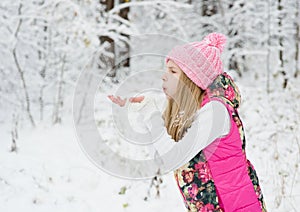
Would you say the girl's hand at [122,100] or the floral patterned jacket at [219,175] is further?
the girl's hand at [122,100]

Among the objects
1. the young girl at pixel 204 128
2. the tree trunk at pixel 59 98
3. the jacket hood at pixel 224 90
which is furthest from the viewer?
the tree trunk at pixel 59 98

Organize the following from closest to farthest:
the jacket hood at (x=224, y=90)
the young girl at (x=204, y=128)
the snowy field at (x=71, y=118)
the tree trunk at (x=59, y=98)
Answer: the young girl at (x=204, y=128) < the jacket hood at (x=224, y=90) < the snowy field at (x=71, y=118) < the tree trunk at (x=59, y=98)

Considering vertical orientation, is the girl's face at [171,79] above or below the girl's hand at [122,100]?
above

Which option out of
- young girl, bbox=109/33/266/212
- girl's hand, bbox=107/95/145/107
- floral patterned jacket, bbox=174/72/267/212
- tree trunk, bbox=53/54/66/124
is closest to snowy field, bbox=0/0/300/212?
tree trunk, bbox=53/54/66/124

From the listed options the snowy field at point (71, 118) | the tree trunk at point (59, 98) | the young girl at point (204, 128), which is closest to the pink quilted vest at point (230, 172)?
the young girl at point (204, 128)

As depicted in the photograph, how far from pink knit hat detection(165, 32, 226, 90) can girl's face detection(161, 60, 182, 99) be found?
3 centimetres

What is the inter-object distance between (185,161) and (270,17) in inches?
310

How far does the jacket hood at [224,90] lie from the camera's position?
1899 mm

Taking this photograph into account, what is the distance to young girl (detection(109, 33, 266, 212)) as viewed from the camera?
1.79m

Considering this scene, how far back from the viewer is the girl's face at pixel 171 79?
1.89m

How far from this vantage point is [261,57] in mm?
11273

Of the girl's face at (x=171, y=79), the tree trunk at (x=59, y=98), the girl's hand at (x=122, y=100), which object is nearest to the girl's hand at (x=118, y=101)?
the girl's hand at (x=122, y=100)

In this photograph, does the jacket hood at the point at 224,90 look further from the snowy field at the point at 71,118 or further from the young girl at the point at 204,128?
the snowy field at the point at 71,118

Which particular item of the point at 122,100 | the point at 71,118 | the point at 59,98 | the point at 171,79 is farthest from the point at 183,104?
the point at 71,118
